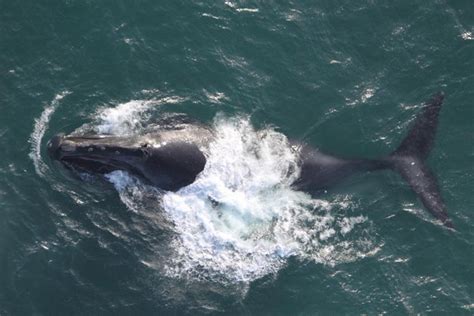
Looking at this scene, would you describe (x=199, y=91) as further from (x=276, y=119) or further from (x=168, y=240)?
(x=168, y=240)

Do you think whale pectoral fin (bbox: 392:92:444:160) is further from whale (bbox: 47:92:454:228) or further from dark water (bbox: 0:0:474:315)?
dark water (bbox: 0:0:474:315)

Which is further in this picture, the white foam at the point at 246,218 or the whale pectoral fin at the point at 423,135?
the whale pectoral fin at the point at 423,135

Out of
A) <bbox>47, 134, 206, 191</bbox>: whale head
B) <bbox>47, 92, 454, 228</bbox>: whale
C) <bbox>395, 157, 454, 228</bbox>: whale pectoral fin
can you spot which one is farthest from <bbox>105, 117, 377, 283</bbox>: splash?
<bbox>395, 157, 454, 228</bbox>: whale pectoral fin

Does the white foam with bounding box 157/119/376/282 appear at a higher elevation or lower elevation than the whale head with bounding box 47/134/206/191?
lower

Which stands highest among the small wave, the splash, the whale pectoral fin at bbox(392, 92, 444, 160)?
the small wave

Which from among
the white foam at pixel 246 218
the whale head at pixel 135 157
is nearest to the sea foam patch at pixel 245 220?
the white foam at pixel 246 218

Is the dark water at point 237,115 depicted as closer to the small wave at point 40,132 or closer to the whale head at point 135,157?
the small wave at point 40,132

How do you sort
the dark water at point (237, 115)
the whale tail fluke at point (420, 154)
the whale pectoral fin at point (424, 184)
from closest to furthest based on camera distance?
1. the dark water at point (237, 115)
2. the whale pectoral fin at point (424, 184)
3. the whale tail fluke at point (420, 154)
